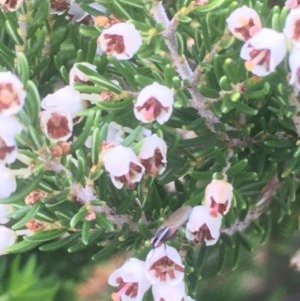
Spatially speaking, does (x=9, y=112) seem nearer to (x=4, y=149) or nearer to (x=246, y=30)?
(x=4, y=149)

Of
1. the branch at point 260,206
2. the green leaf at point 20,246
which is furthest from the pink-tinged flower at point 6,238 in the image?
the branch at point 260,206

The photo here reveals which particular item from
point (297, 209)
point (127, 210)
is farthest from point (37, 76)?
point (297, 209)

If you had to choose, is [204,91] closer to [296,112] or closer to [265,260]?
[296,112]

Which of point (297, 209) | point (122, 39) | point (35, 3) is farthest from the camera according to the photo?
point (297, 209)

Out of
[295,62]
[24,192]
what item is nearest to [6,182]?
[24,192]

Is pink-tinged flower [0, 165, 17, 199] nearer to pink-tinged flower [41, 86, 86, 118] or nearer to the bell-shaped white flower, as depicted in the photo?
pink-tinged flower [41, 86, 86, 118]
